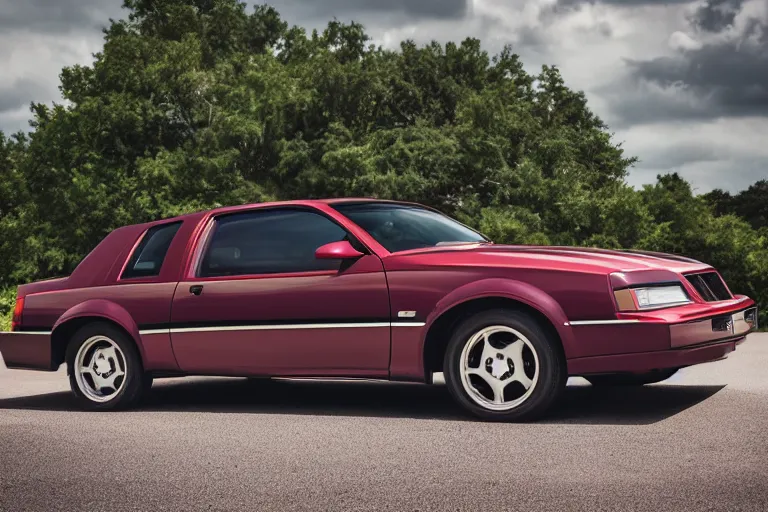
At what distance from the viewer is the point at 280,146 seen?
144 ft

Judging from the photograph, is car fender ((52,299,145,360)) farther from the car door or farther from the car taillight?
the car taillight

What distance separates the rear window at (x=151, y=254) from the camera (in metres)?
8.02

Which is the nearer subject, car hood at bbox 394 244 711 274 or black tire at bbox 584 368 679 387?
car hood at bbox 394 244 711 274

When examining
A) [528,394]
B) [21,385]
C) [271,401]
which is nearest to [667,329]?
[528,394]

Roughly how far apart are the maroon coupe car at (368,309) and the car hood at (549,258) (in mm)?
16

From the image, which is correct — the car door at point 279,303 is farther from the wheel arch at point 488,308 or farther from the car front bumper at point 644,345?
the car front bumper at point 644,345

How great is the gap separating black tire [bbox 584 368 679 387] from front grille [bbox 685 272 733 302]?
0.77 meters

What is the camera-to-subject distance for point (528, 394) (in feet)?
21.1

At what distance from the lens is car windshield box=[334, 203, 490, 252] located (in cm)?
718

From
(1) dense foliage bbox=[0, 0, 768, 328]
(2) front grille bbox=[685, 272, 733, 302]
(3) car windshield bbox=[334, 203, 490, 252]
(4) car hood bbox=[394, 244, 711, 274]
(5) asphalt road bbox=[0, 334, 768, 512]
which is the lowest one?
(5) asphalt road bbox=[0, 334, 768, 512]

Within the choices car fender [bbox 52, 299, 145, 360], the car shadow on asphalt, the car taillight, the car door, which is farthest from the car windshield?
the car taillight

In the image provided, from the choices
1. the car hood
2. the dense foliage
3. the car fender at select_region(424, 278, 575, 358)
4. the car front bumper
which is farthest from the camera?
the dense foliage

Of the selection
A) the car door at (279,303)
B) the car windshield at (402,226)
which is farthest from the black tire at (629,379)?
the car door at (279,303)

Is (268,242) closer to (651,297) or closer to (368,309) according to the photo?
(368,309)
